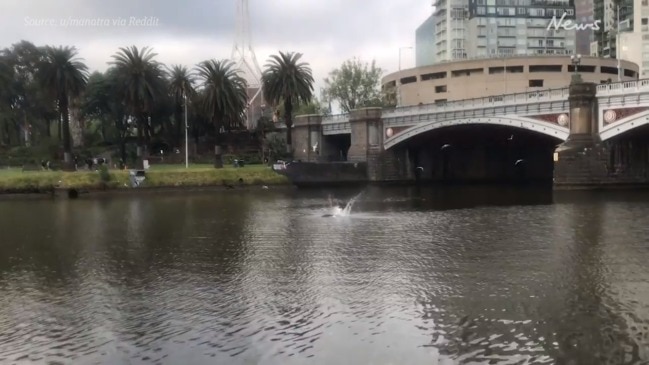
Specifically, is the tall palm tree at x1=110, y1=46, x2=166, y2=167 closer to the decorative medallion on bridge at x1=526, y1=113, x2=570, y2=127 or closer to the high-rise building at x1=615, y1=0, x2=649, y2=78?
the decorative medallion on bridge at x1=526, y1=113, x2=570, y2=127

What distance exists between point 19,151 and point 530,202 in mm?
62352

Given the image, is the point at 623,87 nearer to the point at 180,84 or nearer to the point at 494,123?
the point at 494,123

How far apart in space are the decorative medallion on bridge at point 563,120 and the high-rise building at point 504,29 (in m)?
101

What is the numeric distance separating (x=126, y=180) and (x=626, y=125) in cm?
4421

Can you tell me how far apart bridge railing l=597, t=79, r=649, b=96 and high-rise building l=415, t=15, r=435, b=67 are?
117 metres

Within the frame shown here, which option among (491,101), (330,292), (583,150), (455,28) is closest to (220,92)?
(491,101)

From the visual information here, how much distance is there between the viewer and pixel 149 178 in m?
61.8

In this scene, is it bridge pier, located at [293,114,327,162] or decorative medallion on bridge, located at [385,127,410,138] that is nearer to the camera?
decorative medallion on bridge, located at [385,127,410,138]

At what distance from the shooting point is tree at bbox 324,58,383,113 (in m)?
103

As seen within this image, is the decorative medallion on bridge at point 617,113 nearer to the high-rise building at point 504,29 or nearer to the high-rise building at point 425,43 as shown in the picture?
the high-rise building at point 504,29

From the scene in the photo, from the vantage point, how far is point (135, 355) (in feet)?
37.7

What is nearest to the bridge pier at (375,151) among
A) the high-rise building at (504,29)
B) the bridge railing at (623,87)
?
the bridge railing at (623,87)

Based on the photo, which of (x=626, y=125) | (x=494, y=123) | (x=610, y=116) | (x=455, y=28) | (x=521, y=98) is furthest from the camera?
(x=455, y=28)

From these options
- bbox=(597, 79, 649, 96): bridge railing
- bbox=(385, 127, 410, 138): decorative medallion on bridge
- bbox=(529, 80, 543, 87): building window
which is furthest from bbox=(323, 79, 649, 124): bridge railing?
bbox=(529, 80, 543, 87): building window
